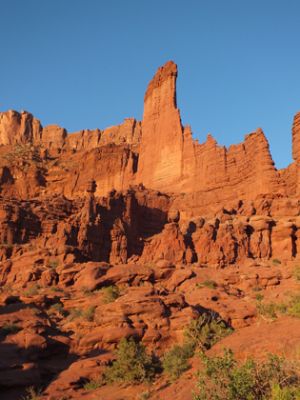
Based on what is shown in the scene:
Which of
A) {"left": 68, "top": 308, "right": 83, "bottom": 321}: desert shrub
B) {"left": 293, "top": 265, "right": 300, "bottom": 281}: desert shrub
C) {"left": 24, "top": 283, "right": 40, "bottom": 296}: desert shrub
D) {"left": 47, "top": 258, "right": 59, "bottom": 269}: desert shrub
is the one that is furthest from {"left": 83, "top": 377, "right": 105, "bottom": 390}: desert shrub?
{"left": 293, "top": 265, "right": 300, "bottom": 281}: desert shrub

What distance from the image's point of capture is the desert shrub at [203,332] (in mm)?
23844

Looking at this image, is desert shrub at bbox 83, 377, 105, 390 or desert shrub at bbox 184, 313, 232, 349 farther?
desert shrub at bbox 184, 313, 232, 349

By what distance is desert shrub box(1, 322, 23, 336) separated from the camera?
84.6ft

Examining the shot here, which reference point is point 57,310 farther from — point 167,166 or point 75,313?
point 167,166

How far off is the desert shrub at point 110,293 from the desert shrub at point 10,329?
21.2 ft

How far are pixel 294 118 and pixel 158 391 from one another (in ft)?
159

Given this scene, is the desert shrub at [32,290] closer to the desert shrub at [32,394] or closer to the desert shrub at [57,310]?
the desert shrub at [57,310]

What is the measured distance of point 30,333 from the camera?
82.1ft

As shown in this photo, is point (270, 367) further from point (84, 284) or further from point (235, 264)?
point (235, 264)

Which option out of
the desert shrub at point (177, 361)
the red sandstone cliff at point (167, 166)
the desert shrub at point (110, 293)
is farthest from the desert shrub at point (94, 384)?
the red sandstone cliff at point (167, 166)

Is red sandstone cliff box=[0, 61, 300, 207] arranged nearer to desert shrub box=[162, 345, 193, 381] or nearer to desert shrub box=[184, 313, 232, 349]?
desert shrub box=[184, 313, 232, 349]

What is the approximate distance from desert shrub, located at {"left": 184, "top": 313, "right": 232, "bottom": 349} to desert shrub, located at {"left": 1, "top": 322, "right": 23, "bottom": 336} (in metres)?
8.83

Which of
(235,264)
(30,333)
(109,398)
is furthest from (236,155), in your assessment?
(109,398)

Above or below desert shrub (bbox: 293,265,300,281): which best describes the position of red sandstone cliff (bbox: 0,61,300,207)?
above
